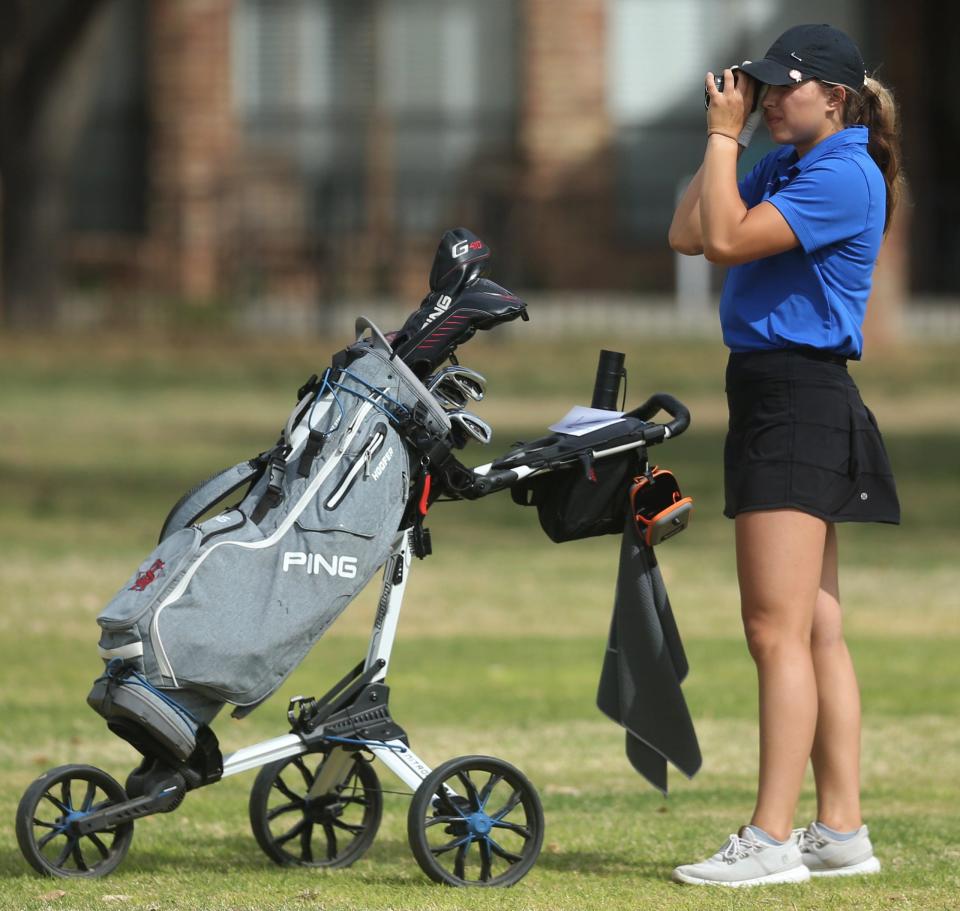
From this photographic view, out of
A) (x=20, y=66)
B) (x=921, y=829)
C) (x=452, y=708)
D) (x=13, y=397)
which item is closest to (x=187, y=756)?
(x=921, y=829)

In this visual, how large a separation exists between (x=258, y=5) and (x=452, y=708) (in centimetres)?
2241

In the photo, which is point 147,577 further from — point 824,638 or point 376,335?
point 824,638

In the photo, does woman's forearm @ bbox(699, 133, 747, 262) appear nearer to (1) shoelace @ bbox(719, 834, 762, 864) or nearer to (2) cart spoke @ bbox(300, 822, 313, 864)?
(1) shoelace @ bbox(719, 834, 762, 864)

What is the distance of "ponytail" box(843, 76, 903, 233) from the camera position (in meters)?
5.40

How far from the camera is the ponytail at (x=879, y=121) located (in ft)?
17.7

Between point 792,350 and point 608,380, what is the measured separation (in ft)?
1.92

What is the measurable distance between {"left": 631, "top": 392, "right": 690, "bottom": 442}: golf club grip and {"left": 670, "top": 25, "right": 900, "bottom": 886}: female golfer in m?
0.18

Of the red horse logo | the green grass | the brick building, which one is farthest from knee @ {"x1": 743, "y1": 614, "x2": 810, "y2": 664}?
the brick building

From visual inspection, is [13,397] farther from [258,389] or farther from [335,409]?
[335,409]

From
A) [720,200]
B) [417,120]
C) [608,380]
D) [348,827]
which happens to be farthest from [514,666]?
[417,120]

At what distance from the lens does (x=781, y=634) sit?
5363mm

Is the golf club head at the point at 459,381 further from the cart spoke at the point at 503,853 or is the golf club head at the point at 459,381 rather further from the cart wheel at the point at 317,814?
the cart spoke at the point at 503,853

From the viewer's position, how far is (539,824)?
5.50m

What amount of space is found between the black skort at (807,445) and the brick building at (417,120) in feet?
74.9
